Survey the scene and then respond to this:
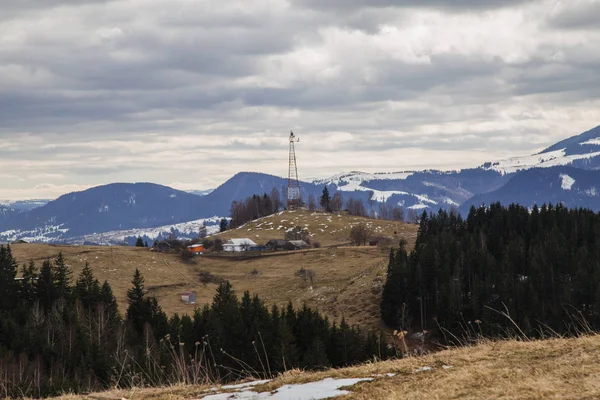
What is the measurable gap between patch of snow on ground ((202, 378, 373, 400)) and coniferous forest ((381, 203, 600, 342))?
239 ft

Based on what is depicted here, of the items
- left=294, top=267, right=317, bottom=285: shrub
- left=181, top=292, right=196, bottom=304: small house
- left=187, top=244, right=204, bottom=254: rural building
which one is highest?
left=187, top=244, right=204, bottom=254: rural building

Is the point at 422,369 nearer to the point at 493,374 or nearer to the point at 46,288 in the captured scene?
the point at 493,374

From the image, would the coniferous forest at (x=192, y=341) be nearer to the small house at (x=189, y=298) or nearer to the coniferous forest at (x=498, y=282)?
the coniferous forest at (x=498, y=282)

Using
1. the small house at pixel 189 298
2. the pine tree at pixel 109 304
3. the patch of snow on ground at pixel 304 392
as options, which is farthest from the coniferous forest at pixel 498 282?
the patch of snow on ground at pixel 304 392

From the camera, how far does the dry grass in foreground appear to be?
35.7 ft

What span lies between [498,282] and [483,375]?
292 ft

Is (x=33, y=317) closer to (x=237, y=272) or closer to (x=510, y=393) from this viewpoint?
(x=510, y=393)

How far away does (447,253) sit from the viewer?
107 m

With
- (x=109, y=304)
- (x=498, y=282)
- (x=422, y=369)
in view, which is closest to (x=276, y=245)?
(x=498, y=282)

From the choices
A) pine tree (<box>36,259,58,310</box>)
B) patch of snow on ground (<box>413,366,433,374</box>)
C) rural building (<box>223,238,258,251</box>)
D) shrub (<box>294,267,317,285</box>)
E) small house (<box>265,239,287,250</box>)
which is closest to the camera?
patch of snow on ground (<box>413,366,433,374</box>)

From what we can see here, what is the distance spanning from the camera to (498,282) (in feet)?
316

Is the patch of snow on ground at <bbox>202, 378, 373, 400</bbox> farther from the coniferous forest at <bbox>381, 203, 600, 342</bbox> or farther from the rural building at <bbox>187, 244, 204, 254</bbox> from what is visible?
the rural building at <bbox>187, 244, 204, 254</bbox>

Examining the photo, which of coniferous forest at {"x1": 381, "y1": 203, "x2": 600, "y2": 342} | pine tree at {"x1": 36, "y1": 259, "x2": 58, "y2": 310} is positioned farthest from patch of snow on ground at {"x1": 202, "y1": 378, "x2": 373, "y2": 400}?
pine tree at {"x1": 36, "y1": 259, "x2": 58, "y2": 310}

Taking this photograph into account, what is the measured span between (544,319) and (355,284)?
3969 cm
